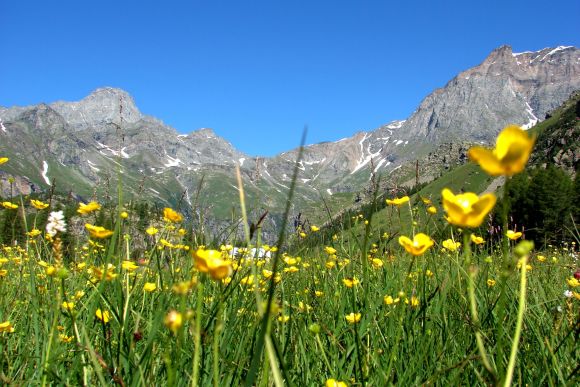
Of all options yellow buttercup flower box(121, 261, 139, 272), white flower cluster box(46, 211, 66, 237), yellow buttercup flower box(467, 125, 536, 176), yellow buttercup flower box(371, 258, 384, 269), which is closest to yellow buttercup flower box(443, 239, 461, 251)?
yellow buttercup flower box(371, 258, 384, 269)

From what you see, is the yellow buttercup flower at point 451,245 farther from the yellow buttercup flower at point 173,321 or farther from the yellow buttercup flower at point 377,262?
the yellow buttercup flower at point 173,321

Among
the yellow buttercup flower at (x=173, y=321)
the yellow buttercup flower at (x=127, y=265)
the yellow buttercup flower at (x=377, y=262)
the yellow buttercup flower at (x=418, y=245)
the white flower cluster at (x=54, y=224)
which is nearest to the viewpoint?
the yellow buttercup flower at (x=173, y=321)

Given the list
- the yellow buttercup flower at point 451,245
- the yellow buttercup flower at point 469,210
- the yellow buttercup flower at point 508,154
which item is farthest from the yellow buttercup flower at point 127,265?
the yellow buttercup flower at point 451,245

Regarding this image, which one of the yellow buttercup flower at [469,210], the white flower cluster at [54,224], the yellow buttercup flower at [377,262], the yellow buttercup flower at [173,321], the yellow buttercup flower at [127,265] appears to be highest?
the white flower cluster at [54,224]

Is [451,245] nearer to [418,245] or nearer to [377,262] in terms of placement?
[377,262]

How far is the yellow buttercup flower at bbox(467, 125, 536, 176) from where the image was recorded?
2.59 ft

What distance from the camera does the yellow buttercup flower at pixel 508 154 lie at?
0.79 m

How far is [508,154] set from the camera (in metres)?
0.81

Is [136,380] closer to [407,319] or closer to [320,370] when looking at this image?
[320,370]

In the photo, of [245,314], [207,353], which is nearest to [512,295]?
[245,314]

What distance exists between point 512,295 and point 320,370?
1229 mm

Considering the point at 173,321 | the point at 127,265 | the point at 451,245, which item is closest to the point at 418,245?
the point at 173,321

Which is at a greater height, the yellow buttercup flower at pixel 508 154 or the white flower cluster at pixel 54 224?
the white flower cluster at pixel 54 224

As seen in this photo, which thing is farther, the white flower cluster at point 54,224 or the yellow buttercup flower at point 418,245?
the white flower cluster at point 54,224
